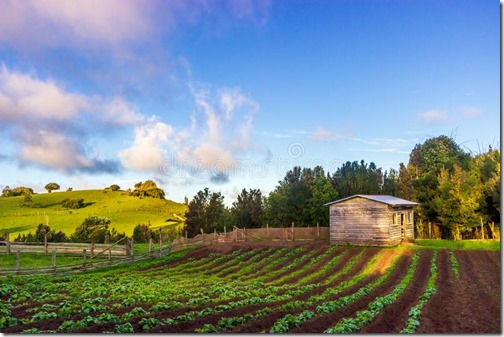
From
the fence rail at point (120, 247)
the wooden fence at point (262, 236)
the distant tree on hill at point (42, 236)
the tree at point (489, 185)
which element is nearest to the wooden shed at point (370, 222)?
the wooden fence at point (262, 236)

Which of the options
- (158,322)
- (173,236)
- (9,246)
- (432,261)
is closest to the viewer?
(158,322)

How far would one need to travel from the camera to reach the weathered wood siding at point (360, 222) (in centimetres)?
3234

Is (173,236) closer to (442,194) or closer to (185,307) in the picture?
(442,194)

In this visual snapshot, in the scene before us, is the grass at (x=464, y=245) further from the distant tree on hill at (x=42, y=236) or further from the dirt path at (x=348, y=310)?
the distant tree on hill at (x=42, y=236)

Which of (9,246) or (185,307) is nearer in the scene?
(185,307)

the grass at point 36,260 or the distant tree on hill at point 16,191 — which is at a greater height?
the distant tree on hill at point 16,191

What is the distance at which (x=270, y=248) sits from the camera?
3481 cm

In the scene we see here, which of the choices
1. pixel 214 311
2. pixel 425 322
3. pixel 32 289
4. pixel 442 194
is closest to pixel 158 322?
pixel 214 311

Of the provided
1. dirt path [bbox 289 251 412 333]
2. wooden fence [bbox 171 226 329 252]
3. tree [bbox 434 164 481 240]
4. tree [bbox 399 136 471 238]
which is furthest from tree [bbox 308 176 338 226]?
dirt path [bbox 289 251 412 333]

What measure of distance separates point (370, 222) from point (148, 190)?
91.1 feet

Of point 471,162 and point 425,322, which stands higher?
point 471,162

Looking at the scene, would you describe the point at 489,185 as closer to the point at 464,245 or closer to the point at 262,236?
the point at 464,245

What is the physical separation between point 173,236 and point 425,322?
3952cm

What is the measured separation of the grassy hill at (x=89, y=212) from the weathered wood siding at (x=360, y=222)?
2511cm
